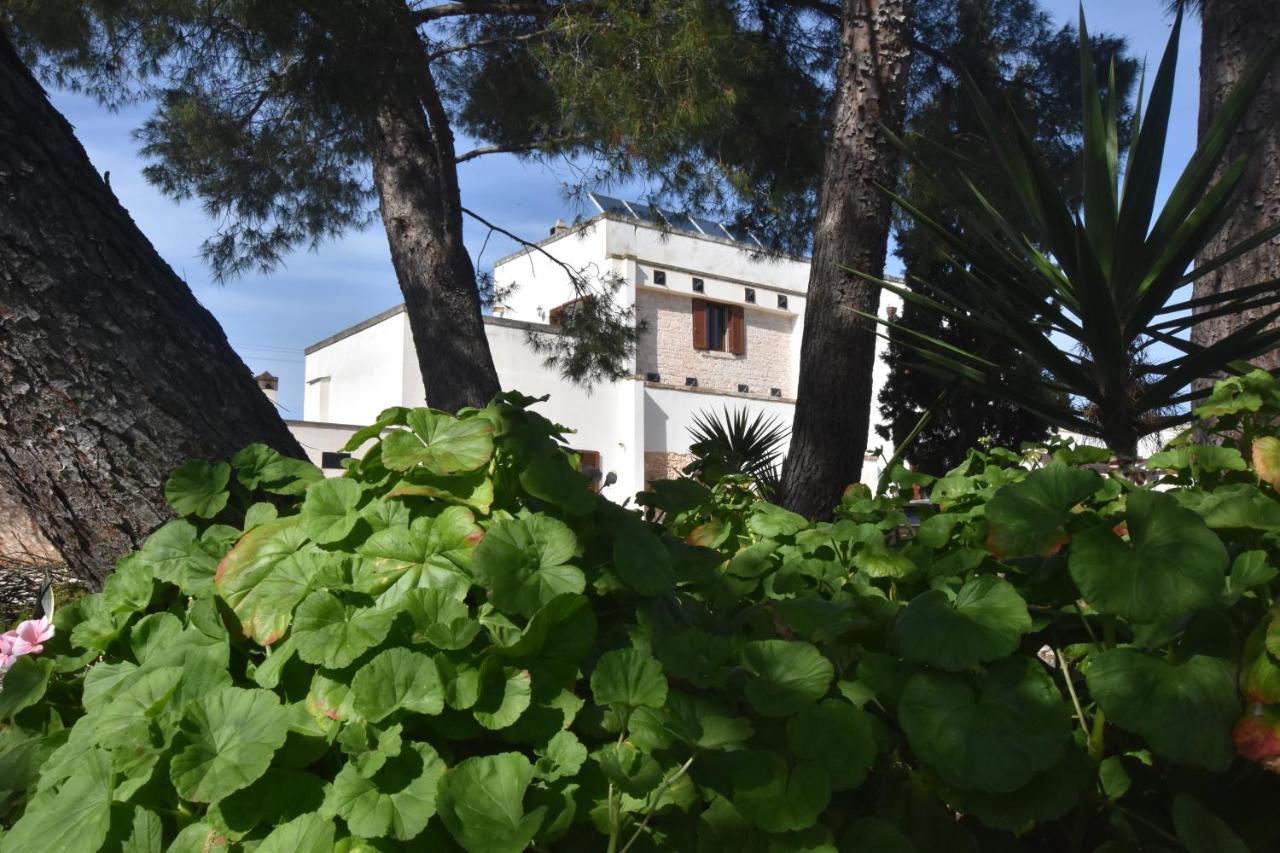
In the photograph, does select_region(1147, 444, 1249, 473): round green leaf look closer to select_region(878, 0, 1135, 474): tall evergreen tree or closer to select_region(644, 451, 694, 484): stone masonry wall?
select_region(878, 0, 1135, 474): tall evergreen tree

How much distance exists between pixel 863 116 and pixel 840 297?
70 centimetres

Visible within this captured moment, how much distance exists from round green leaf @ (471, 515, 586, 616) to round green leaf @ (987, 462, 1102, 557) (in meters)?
0.46

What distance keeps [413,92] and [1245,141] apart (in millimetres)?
3920

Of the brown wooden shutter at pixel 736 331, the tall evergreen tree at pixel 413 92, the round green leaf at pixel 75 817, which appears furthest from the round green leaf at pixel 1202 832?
the brown wooden shutter at pixel 736 331

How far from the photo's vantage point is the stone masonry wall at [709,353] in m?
19.7

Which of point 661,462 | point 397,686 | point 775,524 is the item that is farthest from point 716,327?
point 397,686

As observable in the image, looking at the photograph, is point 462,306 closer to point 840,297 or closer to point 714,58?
point 714,58

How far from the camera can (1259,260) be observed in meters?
3.46

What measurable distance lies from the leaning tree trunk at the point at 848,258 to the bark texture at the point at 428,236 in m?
2.04

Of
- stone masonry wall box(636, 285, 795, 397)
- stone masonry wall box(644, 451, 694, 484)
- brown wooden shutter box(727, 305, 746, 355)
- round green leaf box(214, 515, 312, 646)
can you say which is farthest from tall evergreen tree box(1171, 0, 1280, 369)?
brown wooden shutter box(727, 305, 746, 355)

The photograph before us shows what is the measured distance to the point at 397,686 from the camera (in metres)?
0.96

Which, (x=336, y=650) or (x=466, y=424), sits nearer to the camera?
(x=336, y=650)


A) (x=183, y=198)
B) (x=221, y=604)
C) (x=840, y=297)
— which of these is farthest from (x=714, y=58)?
(x=183, y=198)

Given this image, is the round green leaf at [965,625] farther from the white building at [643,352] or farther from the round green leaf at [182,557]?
the white building at [643,352]
